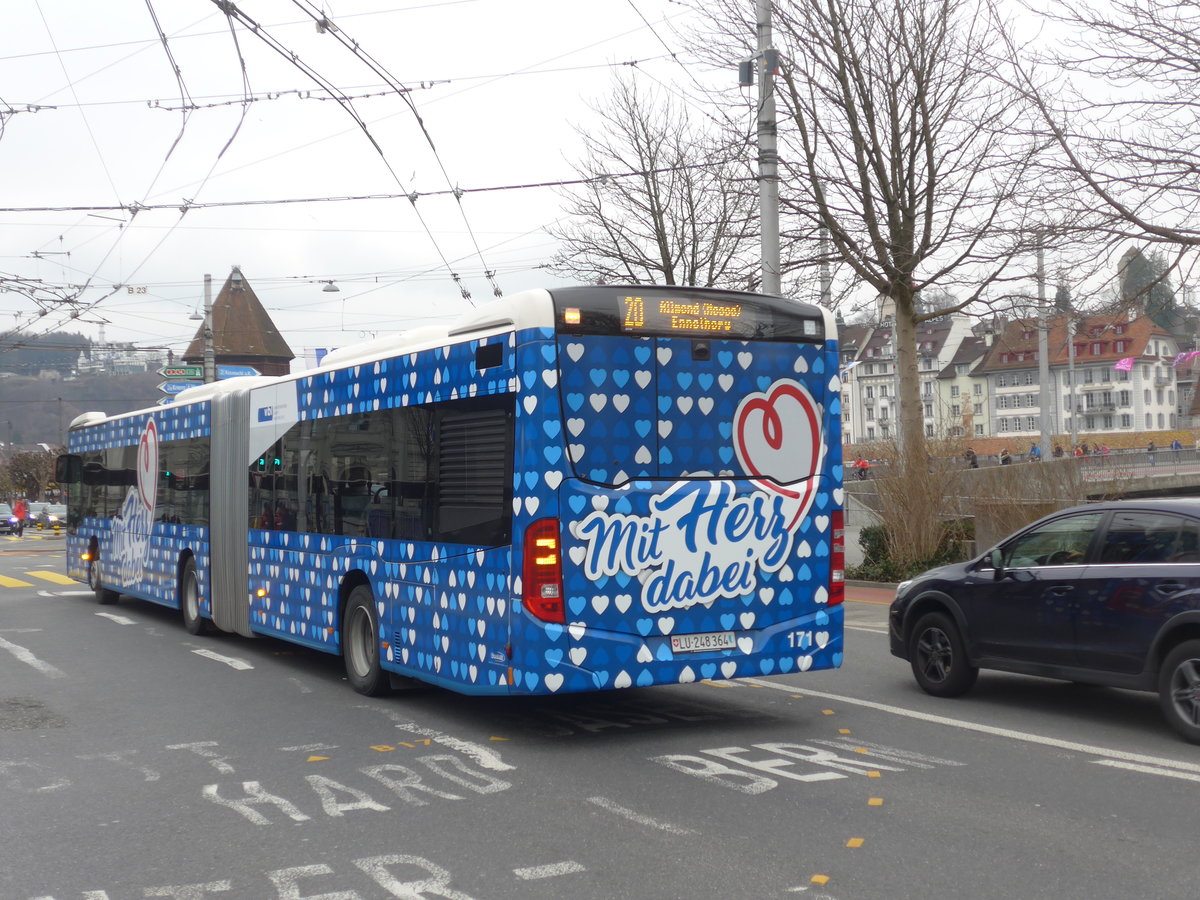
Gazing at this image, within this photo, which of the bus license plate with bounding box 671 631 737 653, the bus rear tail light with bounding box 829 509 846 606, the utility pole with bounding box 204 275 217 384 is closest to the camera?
the bus license plate with bounding box 671 631 737 653

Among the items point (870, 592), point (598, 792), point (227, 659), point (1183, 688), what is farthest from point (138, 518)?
point (1183, 688)

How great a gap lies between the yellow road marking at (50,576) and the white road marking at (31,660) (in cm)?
1099

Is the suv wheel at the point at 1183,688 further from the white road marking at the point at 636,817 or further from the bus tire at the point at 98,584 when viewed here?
the bus tire at the point at 98,584

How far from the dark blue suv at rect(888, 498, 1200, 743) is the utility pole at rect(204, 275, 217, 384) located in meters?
30.0

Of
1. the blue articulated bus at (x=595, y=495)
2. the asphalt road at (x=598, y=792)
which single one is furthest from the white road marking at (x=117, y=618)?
the blue articulated bus at (x=595, y=495)

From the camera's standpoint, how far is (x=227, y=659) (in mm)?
13203

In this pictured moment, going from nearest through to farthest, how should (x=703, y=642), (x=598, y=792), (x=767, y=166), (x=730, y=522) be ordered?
1. (x=598, y=792)
2. (x=703, y=642)
3. (x=730, y=522)
4. (x=767, y=166)

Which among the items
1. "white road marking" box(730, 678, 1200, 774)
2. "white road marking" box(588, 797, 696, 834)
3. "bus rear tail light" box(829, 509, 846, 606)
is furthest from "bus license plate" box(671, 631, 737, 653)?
"white road marking" box(588, 797, 696, 834)

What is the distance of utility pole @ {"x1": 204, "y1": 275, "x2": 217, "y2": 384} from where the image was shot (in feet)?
122

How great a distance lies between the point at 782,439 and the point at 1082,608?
7.61 ft

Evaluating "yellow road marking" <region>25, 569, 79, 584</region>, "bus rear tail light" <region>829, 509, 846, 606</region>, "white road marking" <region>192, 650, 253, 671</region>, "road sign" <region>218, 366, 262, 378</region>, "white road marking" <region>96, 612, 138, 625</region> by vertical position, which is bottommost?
"white road marking" <region>192, 650, 253, 671</region>

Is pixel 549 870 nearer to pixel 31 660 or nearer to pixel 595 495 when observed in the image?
pixel 595 495

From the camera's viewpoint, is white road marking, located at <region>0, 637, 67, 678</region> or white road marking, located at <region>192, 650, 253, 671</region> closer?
white road marking, located at <region>0, 637, 67, 678</region>

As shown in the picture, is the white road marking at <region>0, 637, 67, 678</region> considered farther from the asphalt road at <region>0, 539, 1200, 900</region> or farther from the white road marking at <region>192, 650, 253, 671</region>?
the white road marking at <region>192, 650, 253, 671</region>
